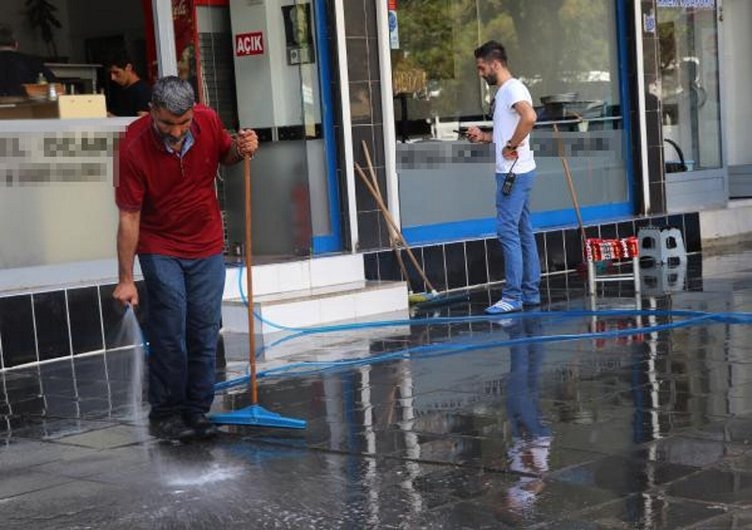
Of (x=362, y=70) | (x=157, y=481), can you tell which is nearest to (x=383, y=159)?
(x=362, y=70)

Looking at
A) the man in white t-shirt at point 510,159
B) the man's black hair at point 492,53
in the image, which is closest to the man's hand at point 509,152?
the man in white t-shirt at point 510,159

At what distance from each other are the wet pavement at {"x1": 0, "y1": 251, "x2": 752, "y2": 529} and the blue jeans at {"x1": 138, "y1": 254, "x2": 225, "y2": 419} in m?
0.24

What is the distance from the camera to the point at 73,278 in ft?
31.3

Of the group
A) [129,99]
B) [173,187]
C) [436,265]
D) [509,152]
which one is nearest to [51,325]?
[129,99]

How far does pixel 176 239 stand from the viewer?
640cm

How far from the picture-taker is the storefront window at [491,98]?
12.1 m

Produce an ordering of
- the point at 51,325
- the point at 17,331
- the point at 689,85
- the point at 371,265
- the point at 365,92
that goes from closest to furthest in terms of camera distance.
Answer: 1. the point at 17,331
2. the point at 51,325
3. the point at 371,265
4. the point at 365,92
5. the point at 689,85

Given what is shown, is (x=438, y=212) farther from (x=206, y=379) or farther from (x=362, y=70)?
(x=206, y=379)

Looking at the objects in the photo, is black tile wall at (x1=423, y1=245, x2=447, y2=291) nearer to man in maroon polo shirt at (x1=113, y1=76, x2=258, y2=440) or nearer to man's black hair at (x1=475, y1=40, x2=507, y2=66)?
man's black hair at (x1=475, y1=40, x2=507, y2=66)

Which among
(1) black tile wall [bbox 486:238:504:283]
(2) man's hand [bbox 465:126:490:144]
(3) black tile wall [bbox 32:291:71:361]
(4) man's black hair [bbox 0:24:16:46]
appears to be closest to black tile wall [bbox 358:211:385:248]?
(1) black tile wall [bbox 486:238:504:283]

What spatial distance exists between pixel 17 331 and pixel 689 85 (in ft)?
29.6

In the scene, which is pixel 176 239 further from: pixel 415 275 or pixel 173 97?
pixel 415 275

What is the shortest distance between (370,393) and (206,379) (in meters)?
1.07

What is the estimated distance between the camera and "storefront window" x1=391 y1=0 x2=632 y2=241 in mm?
12094
